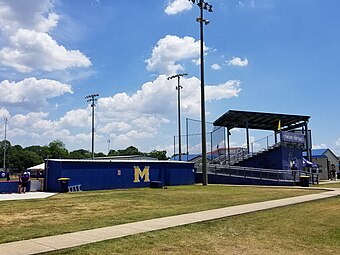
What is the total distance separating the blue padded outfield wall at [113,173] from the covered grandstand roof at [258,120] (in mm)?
10178

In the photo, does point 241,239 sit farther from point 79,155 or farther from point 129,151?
point 129,151

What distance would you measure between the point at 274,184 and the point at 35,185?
19.7 metres

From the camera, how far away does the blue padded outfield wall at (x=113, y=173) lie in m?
25.4

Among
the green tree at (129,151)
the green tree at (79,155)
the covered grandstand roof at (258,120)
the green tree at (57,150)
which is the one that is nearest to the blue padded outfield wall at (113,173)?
the covered grandstand roof at (258,120)

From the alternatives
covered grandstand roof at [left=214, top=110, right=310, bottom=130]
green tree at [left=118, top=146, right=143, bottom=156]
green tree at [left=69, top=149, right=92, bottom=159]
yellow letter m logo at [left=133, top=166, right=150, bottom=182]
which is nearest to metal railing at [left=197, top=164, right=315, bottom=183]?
covered grandstand roof at [left=214, top=110, right=310, bottom=130]

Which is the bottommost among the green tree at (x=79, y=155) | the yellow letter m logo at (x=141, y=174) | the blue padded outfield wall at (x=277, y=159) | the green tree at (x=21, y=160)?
the yellow letter m logo at (x=141, y=174)

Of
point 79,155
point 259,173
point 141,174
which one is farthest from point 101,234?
point 79,155

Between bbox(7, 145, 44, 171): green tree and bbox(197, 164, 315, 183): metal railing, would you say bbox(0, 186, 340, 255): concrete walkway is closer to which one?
bbox(197, 164, 315, 183): metal railing

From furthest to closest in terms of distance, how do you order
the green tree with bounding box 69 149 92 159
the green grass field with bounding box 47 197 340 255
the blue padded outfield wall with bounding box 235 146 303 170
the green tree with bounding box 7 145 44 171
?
the green tree with bounding box 69 149 92 159 → the green tree with bounding box 7 145 44 171 → the blue padded outfield wall with bounding box 235 146 303 170 → the green grass field with bounding box 47 197 340 255

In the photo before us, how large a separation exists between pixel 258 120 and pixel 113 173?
74.6ft

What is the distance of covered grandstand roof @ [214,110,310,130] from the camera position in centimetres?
4166

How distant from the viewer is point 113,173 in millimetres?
28125

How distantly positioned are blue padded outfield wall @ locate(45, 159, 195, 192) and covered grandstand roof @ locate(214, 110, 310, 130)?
33.4ft

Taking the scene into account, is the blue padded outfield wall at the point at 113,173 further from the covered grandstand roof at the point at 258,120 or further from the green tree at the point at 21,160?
the green tree at the point at 21,160
